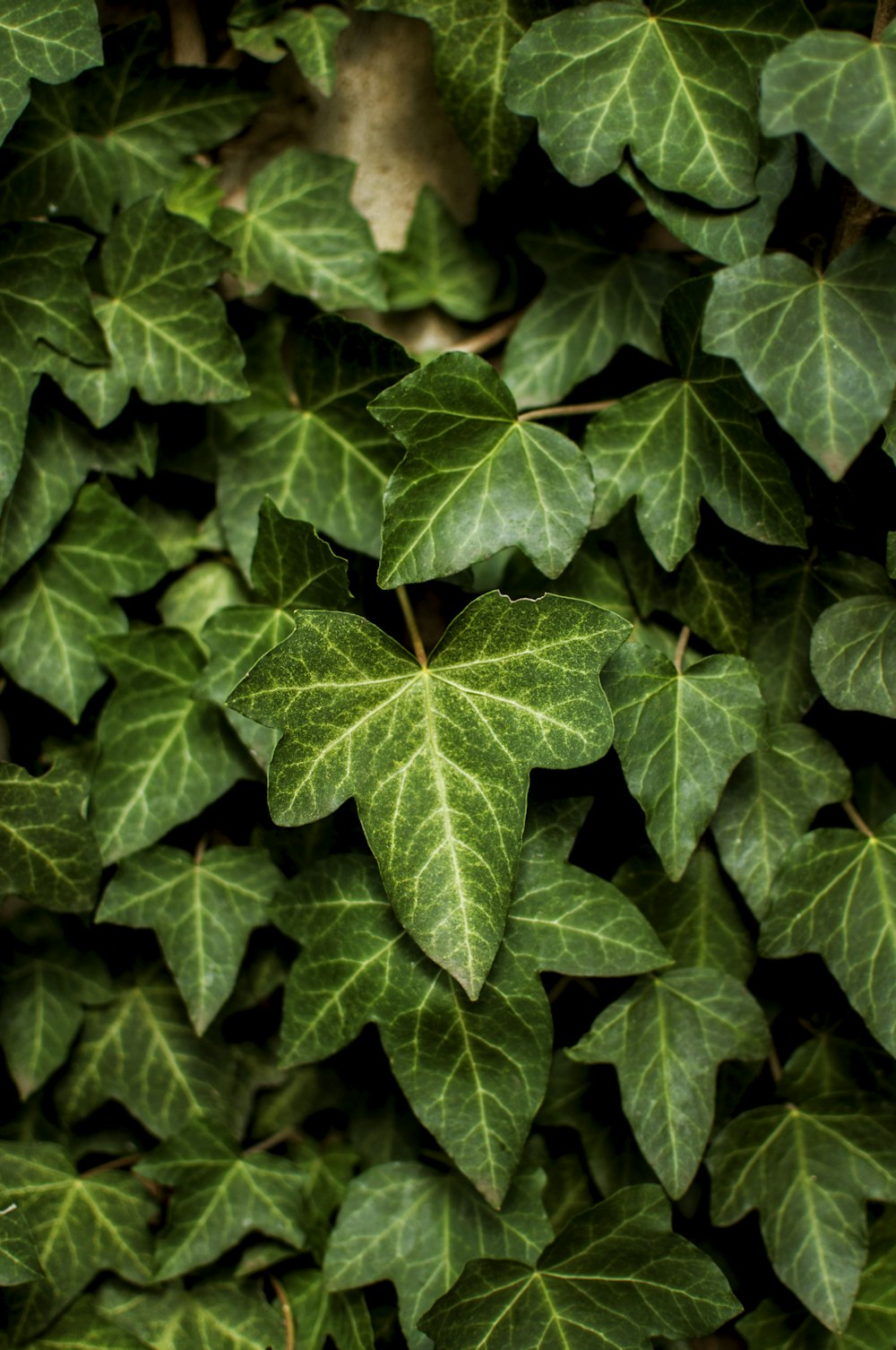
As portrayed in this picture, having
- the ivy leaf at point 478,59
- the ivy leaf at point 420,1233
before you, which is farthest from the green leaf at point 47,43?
the ivy leaf at point 420,1233

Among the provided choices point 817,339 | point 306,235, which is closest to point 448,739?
point 817,339

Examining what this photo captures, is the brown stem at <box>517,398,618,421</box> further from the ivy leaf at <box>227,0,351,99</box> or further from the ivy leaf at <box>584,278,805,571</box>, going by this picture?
the ivy leaf at <box>227,0,351,99</box>

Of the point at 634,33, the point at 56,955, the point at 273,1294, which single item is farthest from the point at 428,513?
the point at 273,1294

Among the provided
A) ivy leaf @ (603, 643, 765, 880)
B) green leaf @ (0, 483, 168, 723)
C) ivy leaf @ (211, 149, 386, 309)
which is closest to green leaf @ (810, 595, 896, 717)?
ivy leaf @ (603, 643, 765, 880)

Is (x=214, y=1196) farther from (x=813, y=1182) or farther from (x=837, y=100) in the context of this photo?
(x=837, y=100)

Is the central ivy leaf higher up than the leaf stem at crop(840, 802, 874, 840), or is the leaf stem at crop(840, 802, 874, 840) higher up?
the central ivy leaf

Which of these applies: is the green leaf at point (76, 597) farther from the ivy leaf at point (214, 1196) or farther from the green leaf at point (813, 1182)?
the green leaf at point (813, 1182)

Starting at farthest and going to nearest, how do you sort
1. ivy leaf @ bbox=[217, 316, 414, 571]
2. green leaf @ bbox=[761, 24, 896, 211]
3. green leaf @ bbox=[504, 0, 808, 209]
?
1. ivy leaf @ bbox=[217, 316, 414, 571]
2. green leaf @ bbox=[504, 0, 808, 209]
3. green leaf @ bbox=[761, 24, 896, 211]
